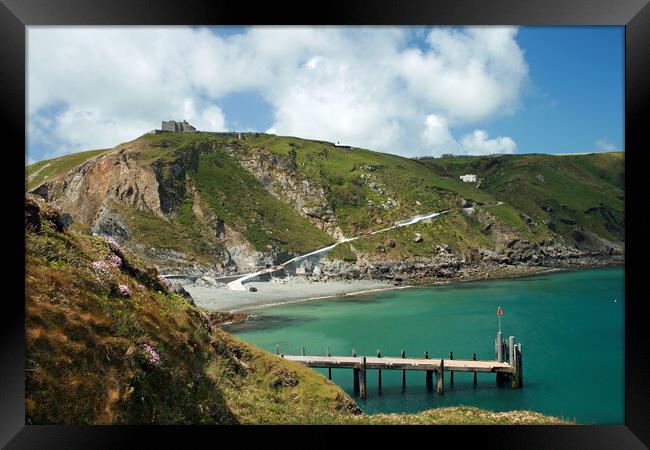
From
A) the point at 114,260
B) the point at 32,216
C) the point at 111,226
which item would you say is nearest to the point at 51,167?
the point at 111,226

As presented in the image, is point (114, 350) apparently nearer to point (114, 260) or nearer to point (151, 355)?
point (151, 355)

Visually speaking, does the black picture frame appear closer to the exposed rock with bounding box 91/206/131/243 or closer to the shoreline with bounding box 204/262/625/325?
the shoreline with bounding box 204/262/625/325

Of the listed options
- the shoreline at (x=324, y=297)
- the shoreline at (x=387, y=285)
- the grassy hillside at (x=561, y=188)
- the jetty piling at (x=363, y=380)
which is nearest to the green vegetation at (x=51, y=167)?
the shoreline at (x=387, y=285)
